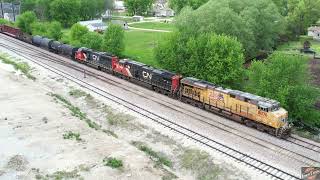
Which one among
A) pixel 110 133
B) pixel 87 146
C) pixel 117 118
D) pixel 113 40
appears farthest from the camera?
pixel 113 40

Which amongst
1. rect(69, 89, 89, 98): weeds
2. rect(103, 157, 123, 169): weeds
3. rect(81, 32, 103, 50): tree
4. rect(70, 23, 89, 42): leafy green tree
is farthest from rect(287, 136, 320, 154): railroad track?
rect(70, 23, 89, 42): leafy green tree

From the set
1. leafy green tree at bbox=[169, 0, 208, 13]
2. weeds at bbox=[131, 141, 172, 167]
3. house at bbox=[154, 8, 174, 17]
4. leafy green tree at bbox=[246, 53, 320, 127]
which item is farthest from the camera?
house at bbox=[154, 8, 174, 17]

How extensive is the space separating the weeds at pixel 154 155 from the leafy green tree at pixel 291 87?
14.9 meters

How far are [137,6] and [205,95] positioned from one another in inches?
4892

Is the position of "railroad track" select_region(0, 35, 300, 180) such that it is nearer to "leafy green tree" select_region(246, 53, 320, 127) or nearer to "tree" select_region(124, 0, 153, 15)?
"leafy green tree" select_region(246, 53, 320, 127)

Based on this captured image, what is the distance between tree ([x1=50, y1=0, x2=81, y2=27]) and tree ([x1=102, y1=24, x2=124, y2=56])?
61593 mm

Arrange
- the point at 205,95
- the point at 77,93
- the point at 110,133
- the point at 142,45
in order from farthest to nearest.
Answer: the point at 142,45 → the point at 77,93 → the point at 205,95 → the point at 110,133

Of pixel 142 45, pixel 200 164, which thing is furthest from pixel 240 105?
pixel 142 45

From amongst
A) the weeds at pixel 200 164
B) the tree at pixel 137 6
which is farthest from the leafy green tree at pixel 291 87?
the tree at pixel 137 6

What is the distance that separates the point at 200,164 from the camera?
28.1 meters

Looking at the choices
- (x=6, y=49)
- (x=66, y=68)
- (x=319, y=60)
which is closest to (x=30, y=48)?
(x=6, y=49)

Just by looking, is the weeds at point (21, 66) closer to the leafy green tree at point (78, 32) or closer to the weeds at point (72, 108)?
the weeds at point (72, 108)

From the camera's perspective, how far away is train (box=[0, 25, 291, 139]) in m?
33.7

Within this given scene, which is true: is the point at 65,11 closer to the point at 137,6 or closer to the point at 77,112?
the point at 137,6
